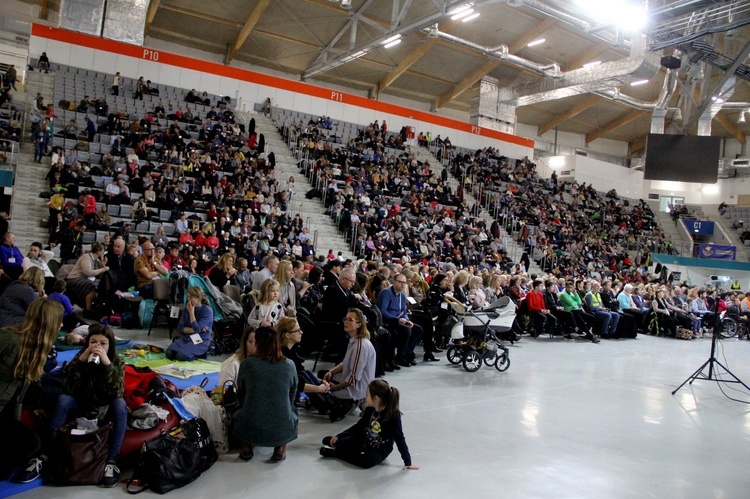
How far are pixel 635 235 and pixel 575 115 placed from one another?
7.17 meters

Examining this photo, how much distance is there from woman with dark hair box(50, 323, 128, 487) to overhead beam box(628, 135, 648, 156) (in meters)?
35.3

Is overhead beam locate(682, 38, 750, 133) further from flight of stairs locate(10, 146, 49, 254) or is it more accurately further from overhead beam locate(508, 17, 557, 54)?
flight of stairs locate(10, 146, 49, 254)

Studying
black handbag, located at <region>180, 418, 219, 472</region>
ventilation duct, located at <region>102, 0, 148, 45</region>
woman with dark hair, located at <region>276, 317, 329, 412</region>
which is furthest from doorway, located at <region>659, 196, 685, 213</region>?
black handbag, located at <region>180, 418, 219, 472</region>

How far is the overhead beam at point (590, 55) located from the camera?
2178 centimetres

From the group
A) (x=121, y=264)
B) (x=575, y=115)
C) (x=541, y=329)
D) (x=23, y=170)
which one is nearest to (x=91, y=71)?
(x=23, y=170)

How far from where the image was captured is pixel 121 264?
26.3ft

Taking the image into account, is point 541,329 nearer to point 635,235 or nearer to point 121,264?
point 121,264

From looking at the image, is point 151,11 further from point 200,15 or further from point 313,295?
point 313,295

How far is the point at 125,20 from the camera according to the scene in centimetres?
1797

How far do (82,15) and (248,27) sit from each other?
523cm

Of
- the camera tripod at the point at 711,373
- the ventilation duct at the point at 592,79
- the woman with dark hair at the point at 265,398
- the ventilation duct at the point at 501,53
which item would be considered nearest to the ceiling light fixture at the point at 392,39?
the ventilation duct at the point at 501,53

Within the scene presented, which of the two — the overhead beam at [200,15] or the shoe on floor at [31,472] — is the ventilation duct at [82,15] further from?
the shoe on floor at [31,472]

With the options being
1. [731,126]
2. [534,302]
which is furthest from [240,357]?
[731,126]

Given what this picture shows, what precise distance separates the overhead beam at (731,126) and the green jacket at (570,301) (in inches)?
898
